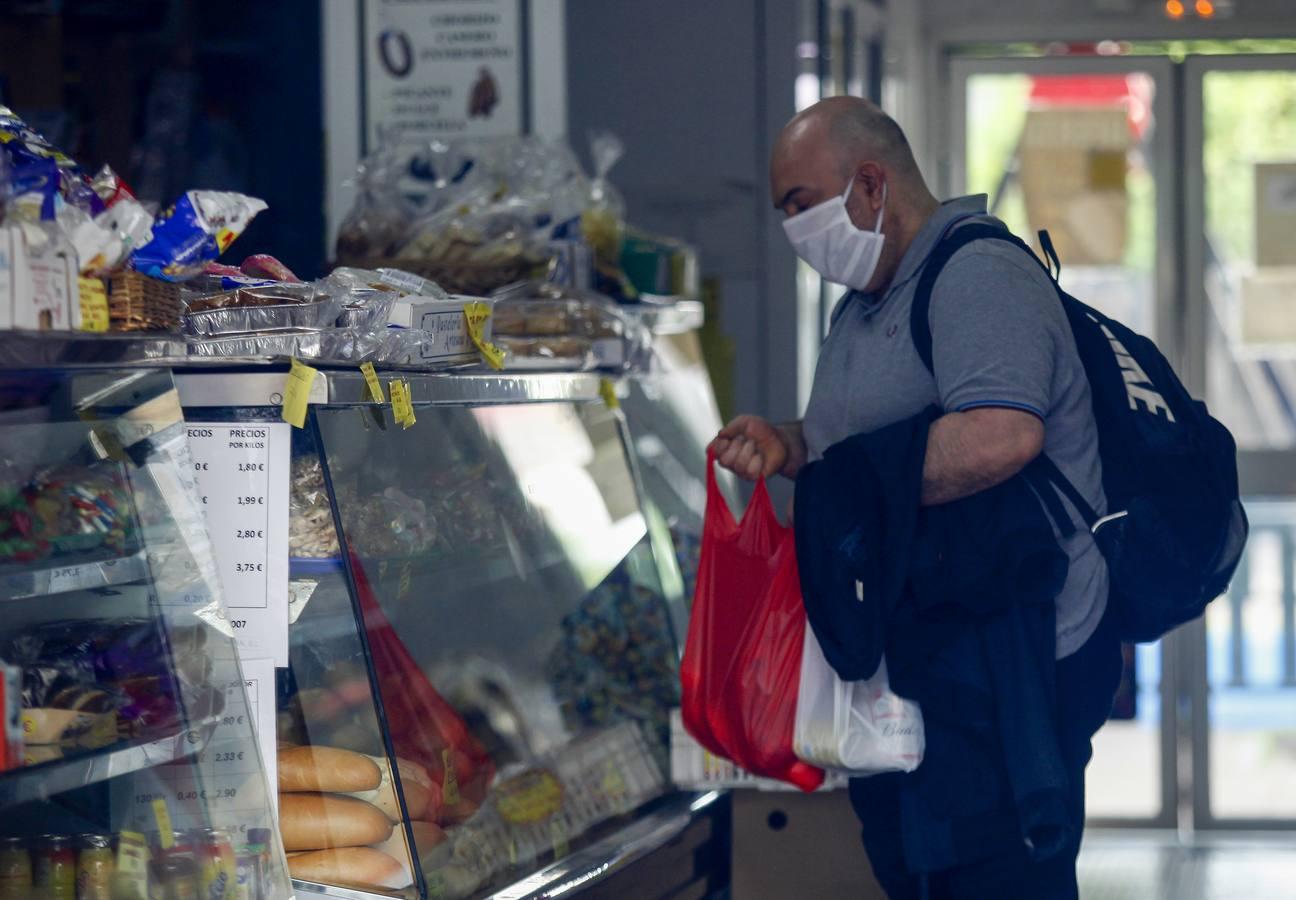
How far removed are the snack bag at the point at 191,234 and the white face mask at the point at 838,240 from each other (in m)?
0.95

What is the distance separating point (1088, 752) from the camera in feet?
7.86

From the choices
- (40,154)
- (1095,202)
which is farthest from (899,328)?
(1095,202)

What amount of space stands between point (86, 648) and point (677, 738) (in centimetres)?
130

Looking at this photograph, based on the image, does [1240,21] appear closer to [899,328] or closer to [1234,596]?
[1234,596]

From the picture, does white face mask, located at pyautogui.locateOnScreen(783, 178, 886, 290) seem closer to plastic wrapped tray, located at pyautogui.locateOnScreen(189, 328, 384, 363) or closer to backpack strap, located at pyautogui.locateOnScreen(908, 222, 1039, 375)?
backpack strap, located at pyautogui.locateOnScreen(908, 222, 1039, 375)

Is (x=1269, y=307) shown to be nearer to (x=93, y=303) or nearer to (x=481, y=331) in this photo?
(x=481, y=331)

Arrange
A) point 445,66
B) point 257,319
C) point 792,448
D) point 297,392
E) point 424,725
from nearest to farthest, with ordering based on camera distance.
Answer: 1. point 297,392
2. point 257,319
3. point 424,725
4. point 792,448
5. point 445,66

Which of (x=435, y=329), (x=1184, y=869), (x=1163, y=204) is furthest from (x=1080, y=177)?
(x=435, y=329)

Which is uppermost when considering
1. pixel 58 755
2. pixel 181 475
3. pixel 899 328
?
pixel 899 328

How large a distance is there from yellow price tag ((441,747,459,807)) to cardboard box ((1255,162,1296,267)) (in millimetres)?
4282

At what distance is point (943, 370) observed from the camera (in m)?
2.24

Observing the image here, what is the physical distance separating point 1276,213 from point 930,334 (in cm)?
379

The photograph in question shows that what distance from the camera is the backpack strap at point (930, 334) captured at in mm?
2289

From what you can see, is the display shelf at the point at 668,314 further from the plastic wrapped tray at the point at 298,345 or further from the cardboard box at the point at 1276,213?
the cardboard box at the point at 1276,213
